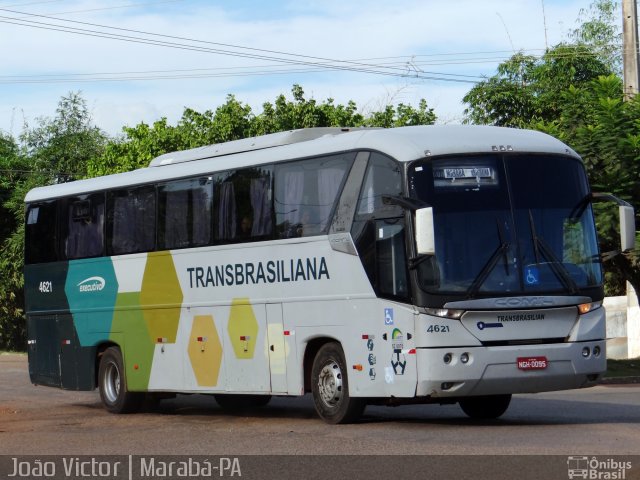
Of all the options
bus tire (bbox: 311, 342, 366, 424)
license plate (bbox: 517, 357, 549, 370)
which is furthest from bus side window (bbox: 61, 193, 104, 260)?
license plate (bbox: 517, 357, 549, 370)

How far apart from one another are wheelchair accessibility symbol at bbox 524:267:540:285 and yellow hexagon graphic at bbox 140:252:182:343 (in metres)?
6.08

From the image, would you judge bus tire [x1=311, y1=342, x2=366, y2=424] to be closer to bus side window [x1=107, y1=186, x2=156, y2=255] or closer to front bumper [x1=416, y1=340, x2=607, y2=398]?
front bumper [x1=416, y1=340, x2=607, y2=398]

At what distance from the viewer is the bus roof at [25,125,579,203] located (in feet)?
49.9

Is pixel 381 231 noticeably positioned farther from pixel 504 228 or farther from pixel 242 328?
pixel 242 328

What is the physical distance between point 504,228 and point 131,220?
24.0 feet

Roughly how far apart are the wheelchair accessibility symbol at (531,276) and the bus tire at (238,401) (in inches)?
264

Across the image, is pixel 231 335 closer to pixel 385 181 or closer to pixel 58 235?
pixel 385 181

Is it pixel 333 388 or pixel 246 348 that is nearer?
pixel 333 388

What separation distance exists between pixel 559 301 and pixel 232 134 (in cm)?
2856

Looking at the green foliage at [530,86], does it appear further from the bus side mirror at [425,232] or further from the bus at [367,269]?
the bus side mirror at [425,232]

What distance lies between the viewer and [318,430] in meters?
15.3

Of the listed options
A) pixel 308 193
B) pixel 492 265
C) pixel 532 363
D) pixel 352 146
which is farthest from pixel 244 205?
pixel 532 363

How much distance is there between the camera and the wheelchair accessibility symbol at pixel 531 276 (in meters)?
14.8

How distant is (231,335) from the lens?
18.0 metres
